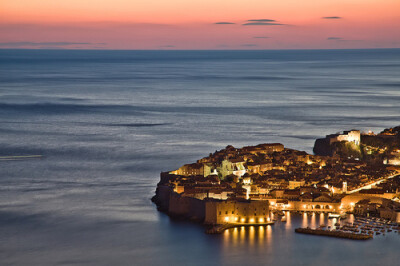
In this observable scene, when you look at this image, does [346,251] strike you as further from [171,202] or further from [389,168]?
[389,168]

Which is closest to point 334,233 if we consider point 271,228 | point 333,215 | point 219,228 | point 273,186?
point 271,228

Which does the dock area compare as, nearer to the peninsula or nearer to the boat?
the peninsula

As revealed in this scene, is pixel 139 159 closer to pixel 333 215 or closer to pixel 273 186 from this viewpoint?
pixel 273 186

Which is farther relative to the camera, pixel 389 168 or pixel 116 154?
pixel 116 154

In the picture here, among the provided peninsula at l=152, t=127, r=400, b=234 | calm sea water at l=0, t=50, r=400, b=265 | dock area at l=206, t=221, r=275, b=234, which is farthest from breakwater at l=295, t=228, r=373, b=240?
dock area at l=206, t=221, r=275, b=234

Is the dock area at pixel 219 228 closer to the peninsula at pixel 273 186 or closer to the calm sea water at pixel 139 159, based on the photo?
the peninsula at pixel 273 186

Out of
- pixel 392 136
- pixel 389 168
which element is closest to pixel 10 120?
pixel 392 136
